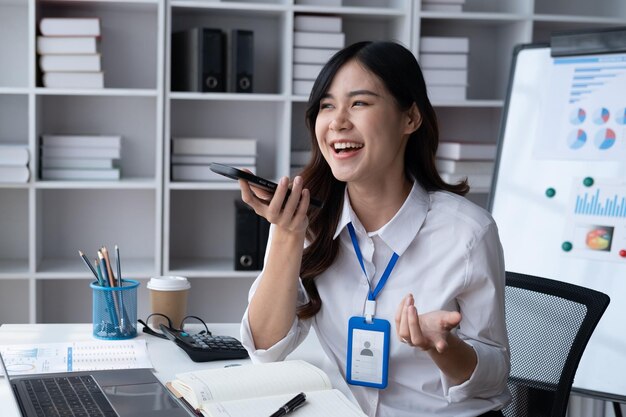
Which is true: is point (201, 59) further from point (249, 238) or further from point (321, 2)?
point (249, 238)

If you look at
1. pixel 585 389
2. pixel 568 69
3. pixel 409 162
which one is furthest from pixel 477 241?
pixel 568 69

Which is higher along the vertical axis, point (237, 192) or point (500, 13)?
point (500, 13)

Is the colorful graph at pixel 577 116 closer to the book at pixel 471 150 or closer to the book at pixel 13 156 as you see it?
the book at pixel 471 150

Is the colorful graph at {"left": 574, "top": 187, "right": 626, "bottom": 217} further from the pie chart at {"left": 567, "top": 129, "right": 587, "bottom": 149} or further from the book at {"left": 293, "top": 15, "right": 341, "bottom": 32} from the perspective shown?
the book at {"left": 293, "top": 15, "right": 341, "bottom": 32}

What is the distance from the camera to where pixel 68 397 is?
53.9 inches

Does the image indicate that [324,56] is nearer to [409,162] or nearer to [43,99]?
[43,99]

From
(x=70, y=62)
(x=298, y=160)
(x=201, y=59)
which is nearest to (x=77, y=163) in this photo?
(x=70, y=62)

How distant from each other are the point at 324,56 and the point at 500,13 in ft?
2.67

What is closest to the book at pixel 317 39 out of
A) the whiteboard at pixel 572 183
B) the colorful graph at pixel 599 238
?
the whiteboard at pixel 572 183

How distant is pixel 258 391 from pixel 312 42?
2163mm

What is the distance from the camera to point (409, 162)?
1.83 m

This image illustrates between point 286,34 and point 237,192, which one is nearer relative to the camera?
point 286,34

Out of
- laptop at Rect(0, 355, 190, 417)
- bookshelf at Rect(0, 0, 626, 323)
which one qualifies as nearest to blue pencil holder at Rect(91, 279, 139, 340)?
laptop at Rect(0, 355, 190, 417)

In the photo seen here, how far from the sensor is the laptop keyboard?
1.30 metres
